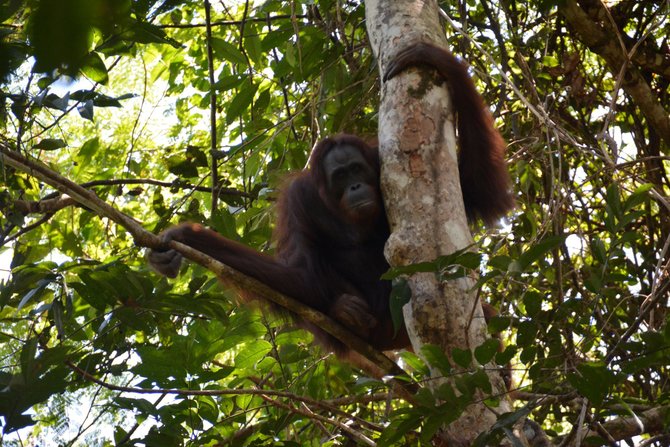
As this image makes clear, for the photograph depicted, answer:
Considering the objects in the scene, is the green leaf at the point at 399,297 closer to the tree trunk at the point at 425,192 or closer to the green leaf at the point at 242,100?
the tree trunk at the point at 425,192

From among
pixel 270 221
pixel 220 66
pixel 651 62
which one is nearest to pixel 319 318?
pixel 270 221

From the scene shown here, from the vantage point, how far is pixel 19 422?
7.41 ft

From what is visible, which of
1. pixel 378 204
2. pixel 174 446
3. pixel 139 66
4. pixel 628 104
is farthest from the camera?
pixel 139 66

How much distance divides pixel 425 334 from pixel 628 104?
10.7 ft

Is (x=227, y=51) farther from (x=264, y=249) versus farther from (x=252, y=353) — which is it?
(x=252, y=353)

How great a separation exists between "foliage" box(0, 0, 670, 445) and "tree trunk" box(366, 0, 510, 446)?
112 mm

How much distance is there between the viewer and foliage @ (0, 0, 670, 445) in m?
2.11

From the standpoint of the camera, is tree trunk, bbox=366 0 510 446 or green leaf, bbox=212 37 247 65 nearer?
tree trunk, bbox=366 0 510 446

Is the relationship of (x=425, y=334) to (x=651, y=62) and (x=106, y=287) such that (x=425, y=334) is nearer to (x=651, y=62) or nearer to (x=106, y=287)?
(x=106, y=287)

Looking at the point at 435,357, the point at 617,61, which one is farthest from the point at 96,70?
the point at 617,61

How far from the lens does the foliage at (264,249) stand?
2.11 meters

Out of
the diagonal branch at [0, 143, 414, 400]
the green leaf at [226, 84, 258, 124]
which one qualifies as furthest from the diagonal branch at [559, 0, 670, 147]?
the diagonal branch at [0, 143, 414, 400]

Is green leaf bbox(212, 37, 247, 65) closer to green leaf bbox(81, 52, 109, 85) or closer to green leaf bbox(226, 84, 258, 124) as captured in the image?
green leaf bbox(226, 84, 258, 124)

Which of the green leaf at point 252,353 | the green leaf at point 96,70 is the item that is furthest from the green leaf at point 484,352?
the green leaf at point 96,70
